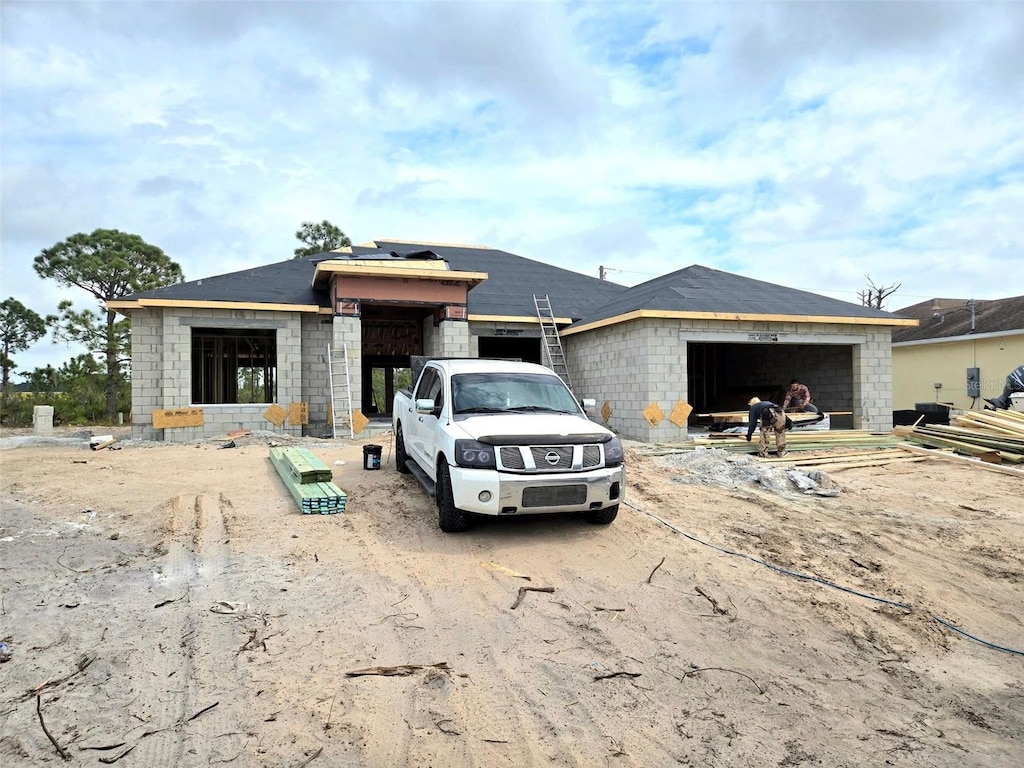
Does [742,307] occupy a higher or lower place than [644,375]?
higher

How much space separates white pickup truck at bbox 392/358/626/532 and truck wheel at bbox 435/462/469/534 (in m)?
0.01

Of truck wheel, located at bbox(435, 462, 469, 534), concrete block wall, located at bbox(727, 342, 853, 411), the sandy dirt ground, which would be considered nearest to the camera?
the sandy dirt ground

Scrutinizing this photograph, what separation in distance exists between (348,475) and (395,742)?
738 centimetres

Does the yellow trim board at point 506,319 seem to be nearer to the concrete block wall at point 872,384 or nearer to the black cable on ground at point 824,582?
the concrete block wall at point 872,384

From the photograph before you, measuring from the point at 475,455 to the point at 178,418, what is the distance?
13455 millimetres

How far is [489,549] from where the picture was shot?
6141 millimetres

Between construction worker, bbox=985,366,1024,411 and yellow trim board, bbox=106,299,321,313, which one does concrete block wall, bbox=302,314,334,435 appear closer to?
yellow trim board, bbox=106,299,321,313

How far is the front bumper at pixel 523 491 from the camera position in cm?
603

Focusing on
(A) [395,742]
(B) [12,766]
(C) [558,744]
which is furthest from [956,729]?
(B) [12,766]

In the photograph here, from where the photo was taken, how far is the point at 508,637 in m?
4.34

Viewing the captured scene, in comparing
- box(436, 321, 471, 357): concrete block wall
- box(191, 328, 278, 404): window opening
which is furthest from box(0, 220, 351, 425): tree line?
box(436, 321, 471, 357): concrete block wall

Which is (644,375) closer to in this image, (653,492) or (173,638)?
(653,492)

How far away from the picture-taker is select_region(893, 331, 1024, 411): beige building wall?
23672 mm

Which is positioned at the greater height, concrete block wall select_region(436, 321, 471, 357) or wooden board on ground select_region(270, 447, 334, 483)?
concrete block wall select_region(436, 321, 471, 357)
